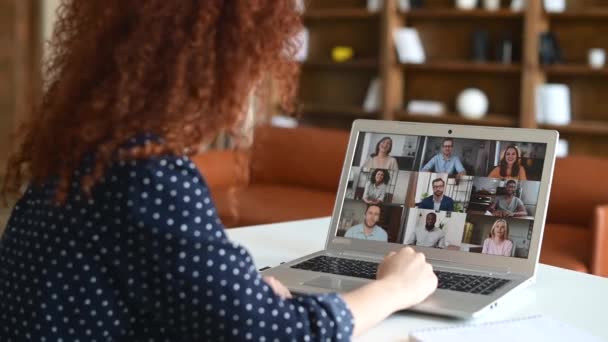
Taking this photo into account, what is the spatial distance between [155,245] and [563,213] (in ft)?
8.05

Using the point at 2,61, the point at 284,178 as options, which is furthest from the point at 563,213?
the point at 2,61

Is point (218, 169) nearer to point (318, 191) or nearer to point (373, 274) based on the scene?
point (318, 191)

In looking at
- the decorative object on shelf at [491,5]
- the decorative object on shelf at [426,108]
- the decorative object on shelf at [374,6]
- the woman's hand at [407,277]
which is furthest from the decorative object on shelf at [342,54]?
the woman's hand at [407,277]

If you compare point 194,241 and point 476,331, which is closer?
point 194,241

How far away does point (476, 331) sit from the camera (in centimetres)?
113

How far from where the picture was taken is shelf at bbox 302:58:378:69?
5230 millimetres

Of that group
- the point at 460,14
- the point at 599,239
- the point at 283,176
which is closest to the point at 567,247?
the point at 599,239

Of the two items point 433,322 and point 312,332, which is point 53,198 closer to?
point 312,332

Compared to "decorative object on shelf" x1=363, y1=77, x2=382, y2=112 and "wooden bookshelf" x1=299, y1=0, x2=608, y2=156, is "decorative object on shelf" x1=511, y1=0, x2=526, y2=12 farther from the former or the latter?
"decorative object on shelf" x1=363, y1=77, x2=382, y2=112

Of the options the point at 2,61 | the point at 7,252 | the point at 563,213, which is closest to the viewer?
the point at 7,252

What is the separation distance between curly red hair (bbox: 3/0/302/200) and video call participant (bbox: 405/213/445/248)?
0.59 metres

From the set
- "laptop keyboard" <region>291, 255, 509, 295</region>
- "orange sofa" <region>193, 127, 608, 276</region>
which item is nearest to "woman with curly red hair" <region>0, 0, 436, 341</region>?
"laptop keyboard" <region>291, 255, 509, 295</region>

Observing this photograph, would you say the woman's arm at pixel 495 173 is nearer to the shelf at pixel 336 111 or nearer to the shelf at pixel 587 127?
the shelf at pixel 587 127

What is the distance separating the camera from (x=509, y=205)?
146cm
